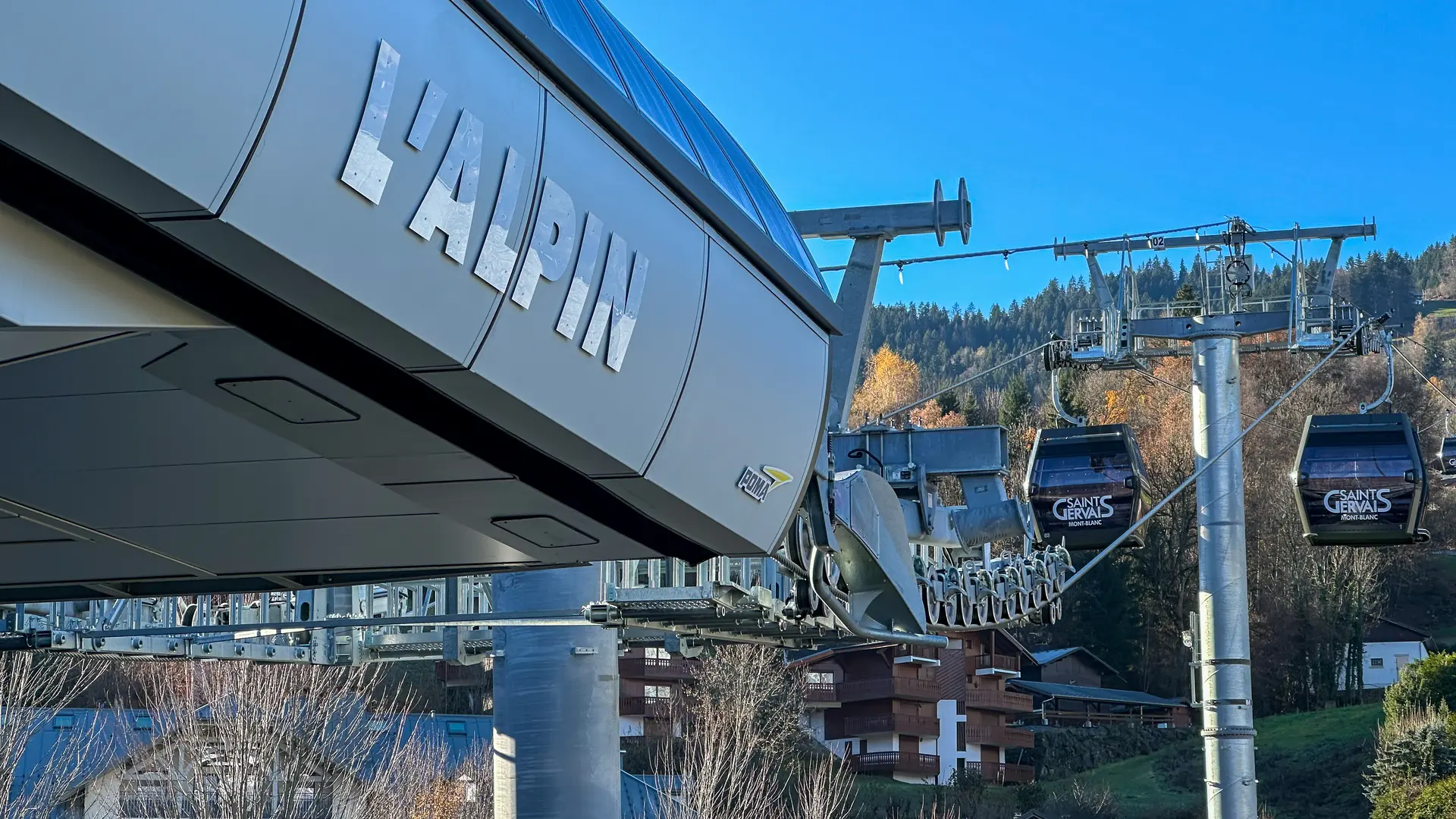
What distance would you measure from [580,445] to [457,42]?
1.74 m

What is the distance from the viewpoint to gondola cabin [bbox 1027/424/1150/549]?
24.9 m

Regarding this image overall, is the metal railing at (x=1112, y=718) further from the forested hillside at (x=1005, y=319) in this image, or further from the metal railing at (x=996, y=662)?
the forested hillside at (x=1005, y=319)

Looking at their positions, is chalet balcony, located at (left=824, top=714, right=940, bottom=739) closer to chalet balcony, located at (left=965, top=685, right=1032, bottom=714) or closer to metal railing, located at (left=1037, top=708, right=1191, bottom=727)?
chalet balcony, located at (left=965, top=685, right=1032, bottom=714)

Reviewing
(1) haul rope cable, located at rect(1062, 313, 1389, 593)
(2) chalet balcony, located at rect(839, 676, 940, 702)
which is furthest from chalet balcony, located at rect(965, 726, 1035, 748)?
(1) haul rope cable, located at rect(1062, 313, 1389, 593)

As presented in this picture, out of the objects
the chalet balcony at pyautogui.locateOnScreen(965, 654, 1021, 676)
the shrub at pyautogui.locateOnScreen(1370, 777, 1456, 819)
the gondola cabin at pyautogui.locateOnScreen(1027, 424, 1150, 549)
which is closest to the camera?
the gondola cabin at pyautogui.locateOnScreen(1027, 424, 1150, 549)

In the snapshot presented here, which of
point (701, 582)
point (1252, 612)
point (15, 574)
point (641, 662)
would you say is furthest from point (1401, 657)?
point (15, 574)

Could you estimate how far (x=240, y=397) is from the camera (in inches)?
238

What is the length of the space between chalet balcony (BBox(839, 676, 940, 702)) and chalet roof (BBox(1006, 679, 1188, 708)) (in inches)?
235

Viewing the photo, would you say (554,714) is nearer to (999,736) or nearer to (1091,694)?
(999,736)

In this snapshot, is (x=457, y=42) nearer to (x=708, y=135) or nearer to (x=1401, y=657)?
(x=708, y=135)

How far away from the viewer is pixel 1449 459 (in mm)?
33719

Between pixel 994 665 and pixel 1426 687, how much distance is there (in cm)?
1870

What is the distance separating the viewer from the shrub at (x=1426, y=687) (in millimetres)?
50594

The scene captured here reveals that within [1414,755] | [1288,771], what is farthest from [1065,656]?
[1414,755]
